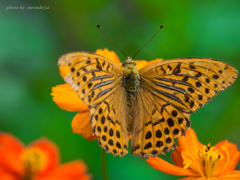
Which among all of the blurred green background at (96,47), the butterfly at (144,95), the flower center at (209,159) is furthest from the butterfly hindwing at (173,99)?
the blurred green background at (96,47)

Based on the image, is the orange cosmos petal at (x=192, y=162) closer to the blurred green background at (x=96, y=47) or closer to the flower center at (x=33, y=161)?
the flower center at (x=33, y=161)

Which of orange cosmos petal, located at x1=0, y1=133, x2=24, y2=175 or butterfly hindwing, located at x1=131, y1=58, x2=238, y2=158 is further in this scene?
butterfly hindwing, located at x1=131, y1=58, x2=238, y2=158

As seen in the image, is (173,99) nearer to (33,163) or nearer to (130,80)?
(130,80)

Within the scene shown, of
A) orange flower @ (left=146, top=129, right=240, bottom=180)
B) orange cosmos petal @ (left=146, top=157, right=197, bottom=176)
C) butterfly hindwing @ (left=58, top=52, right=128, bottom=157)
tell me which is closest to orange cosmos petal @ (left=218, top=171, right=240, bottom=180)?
orange flower @ (left=146, top=129, right=240, bottom=180)

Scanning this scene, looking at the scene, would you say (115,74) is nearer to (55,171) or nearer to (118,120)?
(118,120)

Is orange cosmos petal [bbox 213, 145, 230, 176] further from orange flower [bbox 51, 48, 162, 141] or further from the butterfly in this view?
orange flower [bbox 51, 48, 162, 141]

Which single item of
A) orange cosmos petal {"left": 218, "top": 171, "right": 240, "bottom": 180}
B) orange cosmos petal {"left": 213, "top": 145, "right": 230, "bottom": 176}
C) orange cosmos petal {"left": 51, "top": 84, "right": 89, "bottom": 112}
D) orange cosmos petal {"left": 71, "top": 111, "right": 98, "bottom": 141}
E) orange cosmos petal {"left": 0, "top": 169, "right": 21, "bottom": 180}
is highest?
orange cosmos petal {"left": 51, "top": 84, "right": 89, "bottom": 112}

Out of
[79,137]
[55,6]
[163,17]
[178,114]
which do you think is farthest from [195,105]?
[55,6]
